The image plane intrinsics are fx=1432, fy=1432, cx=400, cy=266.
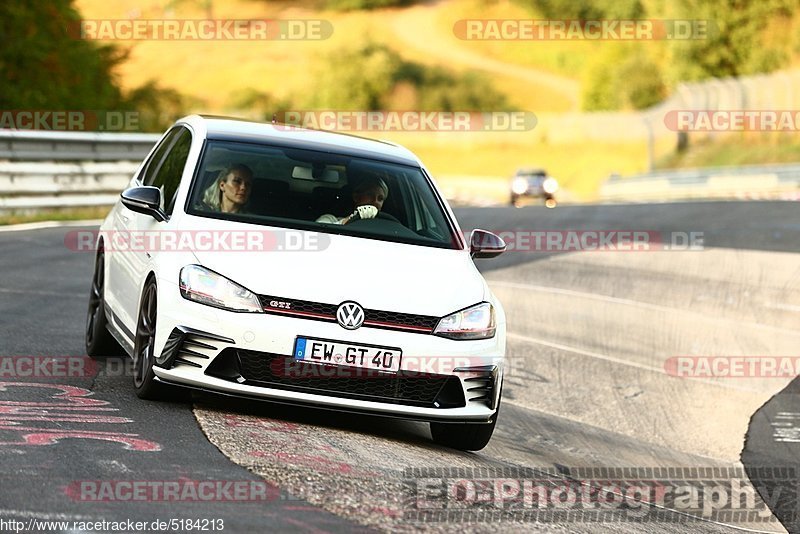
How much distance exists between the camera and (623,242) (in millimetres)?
21469

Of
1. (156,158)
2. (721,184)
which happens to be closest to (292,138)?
(156,158)

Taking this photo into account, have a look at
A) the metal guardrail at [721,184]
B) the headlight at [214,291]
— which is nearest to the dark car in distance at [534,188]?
the metal guardrail at [721,184]

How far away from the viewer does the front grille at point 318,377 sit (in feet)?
24.9

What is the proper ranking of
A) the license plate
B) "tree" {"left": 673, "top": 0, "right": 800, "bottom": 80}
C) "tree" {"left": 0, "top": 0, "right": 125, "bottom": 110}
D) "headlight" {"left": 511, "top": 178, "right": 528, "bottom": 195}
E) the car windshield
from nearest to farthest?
the license plate < the car windshield < "tree" {"left": 0, "top": 0, "right": 125, "bottom": 110} < "headlight" {"left": 511, "top": 178, "right": 528, "bottom": 195} < "tree" {"left": 673, "top": 0, "right": 800, "bottom": 80}

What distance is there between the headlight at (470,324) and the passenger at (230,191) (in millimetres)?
1508

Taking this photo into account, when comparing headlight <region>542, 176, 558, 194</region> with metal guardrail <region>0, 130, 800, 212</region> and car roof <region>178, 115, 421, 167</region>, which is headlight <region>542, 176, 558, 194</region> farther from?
car roof <region>178, 115, 421, 167</region>

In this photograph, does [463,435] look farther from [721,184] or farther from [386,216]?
[721,184]

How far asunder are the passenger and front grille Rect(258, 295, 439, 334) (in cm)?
109

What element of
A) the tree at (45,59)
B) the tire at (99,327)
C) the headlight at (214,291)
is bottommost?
the tire at (99,327)

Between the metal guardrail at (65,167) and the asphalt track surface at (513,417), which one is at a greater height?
the metal guardrail at (65,167)

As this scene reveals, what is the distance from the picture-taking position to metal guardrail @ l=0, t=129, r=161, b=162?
837 inches

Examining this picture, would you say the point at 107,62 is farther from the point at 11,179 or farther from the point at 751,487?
the point at 751,487

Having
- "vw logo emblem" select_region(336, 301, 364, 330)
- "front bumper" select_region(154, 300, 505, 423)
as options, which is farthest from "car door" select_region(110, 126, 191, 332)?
"vw logo emblem" select_region(336, 301, 364, 330)

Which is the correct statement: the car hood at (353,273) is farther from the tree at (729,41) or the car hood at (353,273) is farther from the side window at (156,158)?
the tree at (729,41)
